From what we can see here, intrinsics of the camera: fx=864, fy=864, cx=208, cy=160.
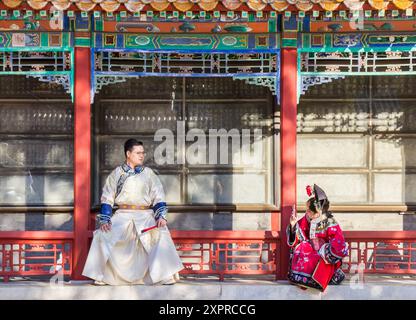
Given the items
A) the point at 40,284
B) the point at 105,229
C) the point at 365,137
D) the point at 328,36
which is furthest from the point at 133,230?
the point at 365,137

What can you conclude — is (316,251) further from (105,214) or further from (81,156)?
(81,156)

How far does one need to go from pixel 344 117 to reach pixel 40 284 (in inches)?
180

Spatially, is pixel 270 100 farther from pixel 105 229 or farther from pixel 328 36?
pixel 105 229

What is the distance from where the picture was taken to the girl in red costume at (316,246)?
8.82 m

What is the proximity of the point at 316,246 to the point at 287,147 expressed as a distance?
116 centimetres

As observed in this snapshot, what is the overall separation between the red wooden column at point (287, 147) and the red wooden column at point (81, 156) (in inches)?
83.3

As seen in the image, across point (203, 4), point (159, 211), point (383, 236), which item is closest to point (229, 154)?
point (159, 211)

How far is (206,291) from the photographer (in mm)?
9180

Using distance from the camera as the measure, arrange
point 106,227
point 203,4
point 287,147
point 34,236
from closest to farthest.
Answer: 1. point 203,4
2. point 106,227
3. point 34,236
4. point 287,147

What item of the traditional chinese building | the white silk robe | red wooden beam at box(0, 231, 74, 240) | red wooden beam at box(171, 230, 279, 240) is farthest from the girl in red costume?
red wooden beam at box(0, 231, 74, 240)

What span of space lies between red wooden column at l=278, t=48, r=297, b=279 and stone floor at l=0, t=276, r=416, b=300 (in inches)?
15.9

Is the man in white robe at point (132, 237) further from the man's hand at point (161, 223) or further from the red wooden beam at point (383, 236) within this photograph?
the red wooden beam at point (383, 236)

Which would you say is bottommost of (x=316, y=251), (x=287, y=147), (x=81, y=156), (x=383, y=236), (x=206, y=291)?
(x=206, y=291)

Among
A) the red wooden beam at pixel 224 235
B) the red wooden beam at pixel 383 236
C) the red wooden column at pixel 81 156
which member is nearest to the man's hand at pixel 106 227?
the red wooden column at pixel 81 156
